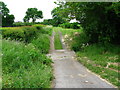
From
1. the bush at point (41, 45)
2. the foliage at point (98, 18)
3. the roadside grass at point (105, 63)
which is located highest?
the foliage at point (98, 18)

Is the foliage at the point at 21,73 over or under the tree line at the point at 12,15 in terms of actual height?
under

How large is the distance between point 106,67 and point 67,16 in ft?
22.9

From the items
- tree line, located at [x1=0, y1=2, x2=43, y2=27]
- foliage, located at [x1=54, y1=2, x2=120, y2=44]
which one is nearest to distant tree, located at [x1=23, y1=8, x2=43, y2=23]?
tree line, located at [x1=0, y1=2, x2=43, y2=27]

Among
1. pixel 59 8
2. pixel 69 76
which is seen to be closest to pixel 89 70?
pixel 69 76

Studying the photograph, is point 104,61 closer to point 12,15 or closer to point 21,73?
point 21,73

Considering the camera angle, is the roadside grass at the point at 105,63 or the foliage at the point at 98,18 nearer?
the roadside grass at the point at 105,63

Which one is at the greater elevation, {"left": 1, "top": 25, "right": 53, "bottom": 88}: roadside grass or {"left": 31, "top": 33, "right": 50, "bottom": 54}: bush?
{"left": 31, "top": 33, "right": 50, "bottom": 54}: bush

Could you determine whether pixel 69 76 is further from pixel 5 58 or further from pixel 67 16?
pixel 67 16

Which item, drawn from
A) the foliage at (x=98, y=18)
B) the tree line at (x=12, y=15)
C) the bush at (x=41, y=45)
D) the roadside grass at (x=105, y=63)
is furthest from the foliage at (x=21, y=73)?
the tree line at (x=12, y=15)

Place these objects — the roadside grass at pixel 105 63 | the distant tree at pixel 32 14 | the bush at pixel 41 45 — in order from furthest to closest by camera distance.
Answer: the distant tree at pixel 32 14
the bush at pixel 41 45
the roadside grass at pixel 105 63

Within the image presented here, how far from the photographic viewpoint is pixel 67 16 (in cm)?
1456

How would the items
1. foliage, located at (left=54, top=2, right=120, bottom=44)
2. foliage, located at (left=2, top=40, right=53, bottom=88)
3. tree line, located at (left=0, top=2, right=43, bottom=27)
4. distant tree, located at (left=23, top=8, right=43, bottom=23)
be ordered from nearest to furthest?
foliage, located at (left=2, top=40, right=53, bottom=88) < foliage, located at (left=54, top=2, right=120, bottom=44) < tree line, located at (left=0, top=2, right=43, bottom=27) < distant tree, located at (left=23, top=8, right=43, bottom=23)

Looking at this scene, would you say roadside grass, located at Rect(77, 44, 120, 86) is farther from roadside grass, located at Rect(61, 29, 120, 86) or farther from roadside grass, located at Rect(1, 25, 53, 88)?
roadside grass, located at Rect(1, 25, 53, 88)

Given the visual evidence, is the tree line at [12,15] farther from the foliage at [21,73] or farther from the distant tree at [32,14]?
the foliage at [21,73]
